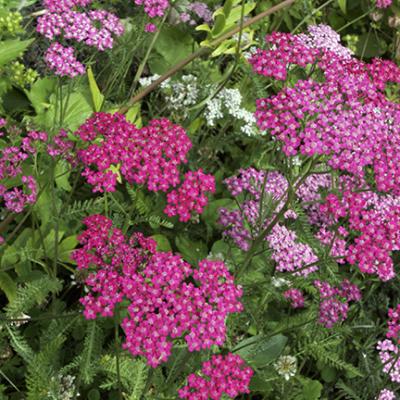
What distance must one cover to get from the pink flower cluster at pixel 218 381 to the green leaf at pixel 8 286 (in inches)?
42.7

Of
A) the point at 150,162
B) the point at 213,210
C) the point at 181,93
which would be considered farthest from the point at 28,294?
the point at 181,93

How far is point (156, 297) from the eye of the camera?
6.57 ft

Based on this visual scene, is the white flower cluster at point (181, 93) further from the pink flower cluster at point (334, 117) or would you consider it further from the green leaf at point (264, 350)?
the green leaf at point (264, 350)

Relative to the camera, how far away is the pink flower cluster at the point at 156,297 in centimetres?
194

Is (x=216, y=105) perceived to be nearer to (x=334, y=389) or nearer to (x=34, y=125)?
(x=34, y=125)

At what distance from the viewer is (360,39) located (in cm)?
491

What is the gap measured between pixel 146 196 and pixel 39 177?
608mm

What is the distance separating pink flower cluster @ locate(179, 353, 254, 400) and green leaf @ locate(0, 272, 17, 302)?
109 cm

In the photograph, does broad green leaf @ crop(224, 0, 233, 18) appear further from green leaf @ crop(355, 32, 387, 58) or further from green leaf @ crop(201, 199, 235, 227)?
green leaf @ crop(355, 32, 387, 58)

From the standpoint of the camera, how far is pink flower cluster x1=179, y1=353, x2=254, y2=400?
1.99m

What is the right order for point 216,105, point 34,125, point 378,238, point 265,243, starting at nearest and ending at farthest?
1. point 378,238
2. point 34,125
3. point 265,243
4. point 216,105

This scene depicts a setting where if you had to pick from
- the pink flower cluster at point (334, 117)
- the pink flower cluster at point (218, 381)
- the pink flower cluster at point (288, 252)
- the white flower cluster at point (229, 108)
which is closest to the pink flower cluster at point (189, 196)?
the pink flower cluster at point (334, 117)

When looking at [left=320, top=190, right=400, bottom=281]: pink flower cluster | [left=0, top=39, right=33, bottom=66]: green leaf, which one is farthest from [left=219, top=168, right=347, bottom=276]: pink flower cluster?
[left=0, top=39, right=33, bottom=66]: green leaf

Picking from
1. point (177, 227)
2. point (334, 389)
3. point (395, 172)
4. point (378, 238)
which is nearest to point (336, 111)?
point (395, 172)
